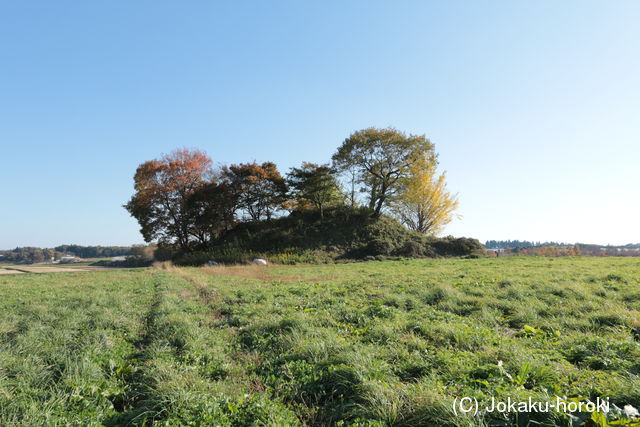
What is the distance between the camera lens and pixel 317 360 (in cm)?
443

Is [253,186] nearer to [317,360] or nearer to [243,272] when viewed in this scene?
[243,272]

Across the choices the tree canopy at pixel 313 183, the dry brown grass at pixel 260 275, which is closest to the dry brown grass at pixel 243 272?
the dry brown grass at pixel 260 275

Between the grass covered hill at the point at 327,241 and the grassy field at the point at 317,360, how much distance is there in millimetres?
19501

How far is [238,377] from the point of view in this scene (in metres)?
4.21

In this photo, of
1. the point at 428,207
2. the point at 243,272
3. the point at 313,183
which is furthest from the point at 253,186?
the point at 428,207

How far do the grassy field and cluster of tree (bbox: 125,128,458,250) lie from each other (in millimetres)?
24449

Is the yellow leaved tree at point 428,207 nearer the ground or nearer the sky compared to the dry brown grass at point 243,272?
nearer the sky

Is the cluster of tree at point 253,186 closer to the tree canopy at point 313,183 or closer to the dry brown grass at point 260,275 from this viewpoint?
the tree canopy at point 313,183

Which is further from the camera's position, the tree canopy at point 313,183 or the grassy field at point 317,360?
the tree canopy at point 313,183

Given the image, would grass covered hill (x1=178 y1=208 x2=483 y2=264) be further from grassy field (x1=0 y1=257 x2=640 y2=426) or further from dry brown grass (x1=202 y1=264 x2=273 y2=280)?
grassy field (x1=0 y1=257 x2=640 y2=426)

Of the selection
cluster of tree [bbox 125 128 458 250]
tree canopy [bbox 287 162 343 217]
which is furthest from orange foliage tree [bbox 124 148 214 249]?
tree canopy [bbox 287 162 343 217]

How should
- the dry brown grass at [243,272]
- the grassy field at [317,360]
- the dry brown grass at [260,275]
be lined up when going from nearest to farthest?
1. the grassy field at [317,360]
2. the dry brown grass at [260,275]
3. the dry brown grass at [243,272]

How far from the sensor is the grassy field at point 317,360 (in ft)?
10.4

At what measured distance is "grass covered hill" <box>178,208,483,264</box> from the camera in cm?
2798
